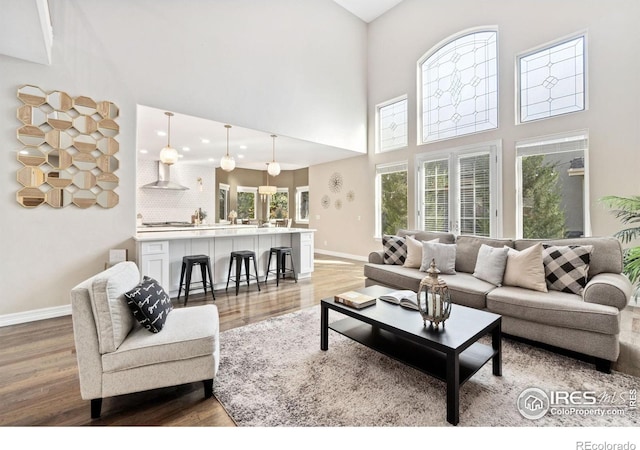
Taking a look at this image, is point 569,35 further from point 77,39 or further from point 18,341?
point 18,341

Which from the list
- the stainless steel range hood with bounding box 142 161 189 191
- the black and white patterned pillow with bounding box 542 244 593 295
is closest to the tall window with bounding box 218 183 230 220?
the stainless steel range hood with bounding box 142 161 189 191

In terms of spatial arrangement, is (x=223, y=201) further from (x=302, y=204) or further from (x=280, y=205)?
(x=302, y=204)

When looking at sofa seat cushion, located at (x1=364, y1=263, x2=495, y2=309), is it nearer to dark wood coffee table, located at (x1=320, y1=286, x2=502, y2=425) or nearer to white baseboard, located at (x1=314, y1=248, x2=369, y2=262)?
dark wood coffee table, located at (x1=320, y1=286, x2=502, y2=425)

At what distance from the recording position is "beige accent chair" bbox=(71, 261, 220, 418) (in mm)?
1569

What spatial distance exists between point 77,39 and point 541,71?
6516 millimetres

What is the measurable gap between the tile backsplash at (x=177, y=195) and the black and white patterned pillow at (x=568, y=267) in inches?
330

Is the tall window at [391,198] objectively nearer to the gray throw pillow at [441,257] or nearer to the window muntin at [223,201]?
the gray throw pillow at [441,257]

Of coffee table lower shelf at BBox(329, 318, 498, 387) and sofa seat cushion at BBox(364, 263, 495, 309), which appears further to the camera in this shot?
sofa seat cushion at BBox(364, 263, 495, 309)

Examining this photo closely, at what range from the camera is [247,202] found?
34.9 feet

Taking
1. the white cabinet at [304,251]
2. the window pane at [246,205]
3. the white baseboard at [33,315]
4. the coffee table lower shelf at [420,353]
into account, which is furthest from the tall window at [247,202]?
the coffee table lower shelf at [420,353]

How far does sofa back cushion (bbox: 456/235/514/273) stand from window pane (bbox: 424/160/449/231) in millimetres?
1978

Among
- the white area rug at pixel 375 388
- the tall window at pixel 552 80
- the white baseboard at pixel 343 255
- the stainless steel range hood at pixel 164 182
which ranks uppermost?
the tall window at pixel 552 80

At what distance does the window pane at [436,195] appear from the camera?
5.62 m

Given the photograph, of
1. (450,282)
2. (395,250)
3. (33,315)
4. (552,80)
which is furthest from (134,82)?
(552,80)
